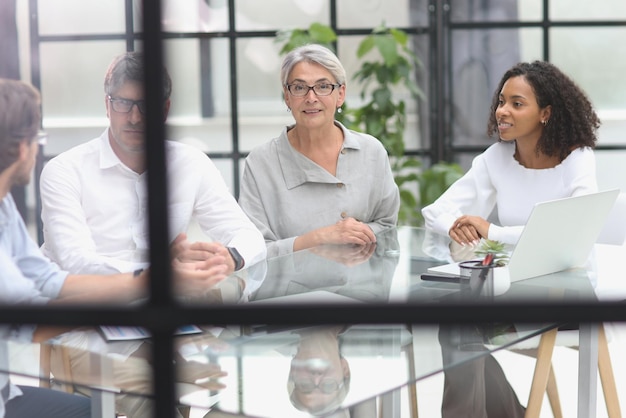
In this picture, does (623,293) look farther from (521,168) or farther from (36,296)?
(36,296)

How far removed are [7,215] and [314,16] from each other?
3.59m

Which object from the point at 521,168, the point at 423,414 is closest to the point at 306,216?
the point at 521,168

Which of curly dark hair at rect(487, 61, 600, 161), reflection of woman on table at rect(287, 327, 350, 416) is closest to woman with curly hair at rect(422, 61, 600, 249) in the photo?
curly dark hair at rect(487, 61, 600, 161)

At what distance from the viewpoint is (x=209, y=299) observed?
5.95 ft

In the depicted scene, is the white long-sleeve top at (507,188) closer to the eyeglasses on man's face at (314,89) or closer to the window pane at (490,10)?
the eyeglasses on man's face at (314,89)

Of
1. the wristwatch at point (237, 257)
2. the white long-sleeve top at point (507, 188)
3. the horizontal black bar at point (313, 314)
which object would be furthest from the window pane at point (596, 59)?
the horizontal black bar at point (313, 314)

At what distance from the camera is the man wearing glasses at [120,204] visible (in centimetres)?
197

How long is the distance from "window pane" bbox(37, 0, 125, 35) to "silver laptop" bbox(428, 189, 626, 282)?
10.4ft

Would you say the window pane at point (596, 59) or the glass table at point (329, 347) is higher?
the window pane at point (596, 59)

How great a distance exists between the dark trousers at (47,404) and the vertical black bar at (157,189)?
4.44ft

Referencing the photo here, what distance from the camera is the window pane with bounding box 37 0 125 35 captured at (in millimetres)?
4645

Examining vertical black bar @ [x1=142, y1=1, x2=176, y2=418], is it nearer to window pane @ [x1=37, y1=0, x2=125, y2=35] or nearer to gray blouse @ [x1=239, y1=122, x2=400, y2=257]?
gray blouse @ [x1=239, y1=122, x2=400, y2=257]

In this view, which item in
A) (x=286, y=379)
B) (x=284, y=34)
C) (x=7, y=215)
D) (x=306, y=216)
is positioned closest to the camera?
(x=286, y=379)

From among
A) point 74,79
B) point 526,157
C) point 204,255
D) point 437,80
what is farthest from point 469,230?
point 74,79
